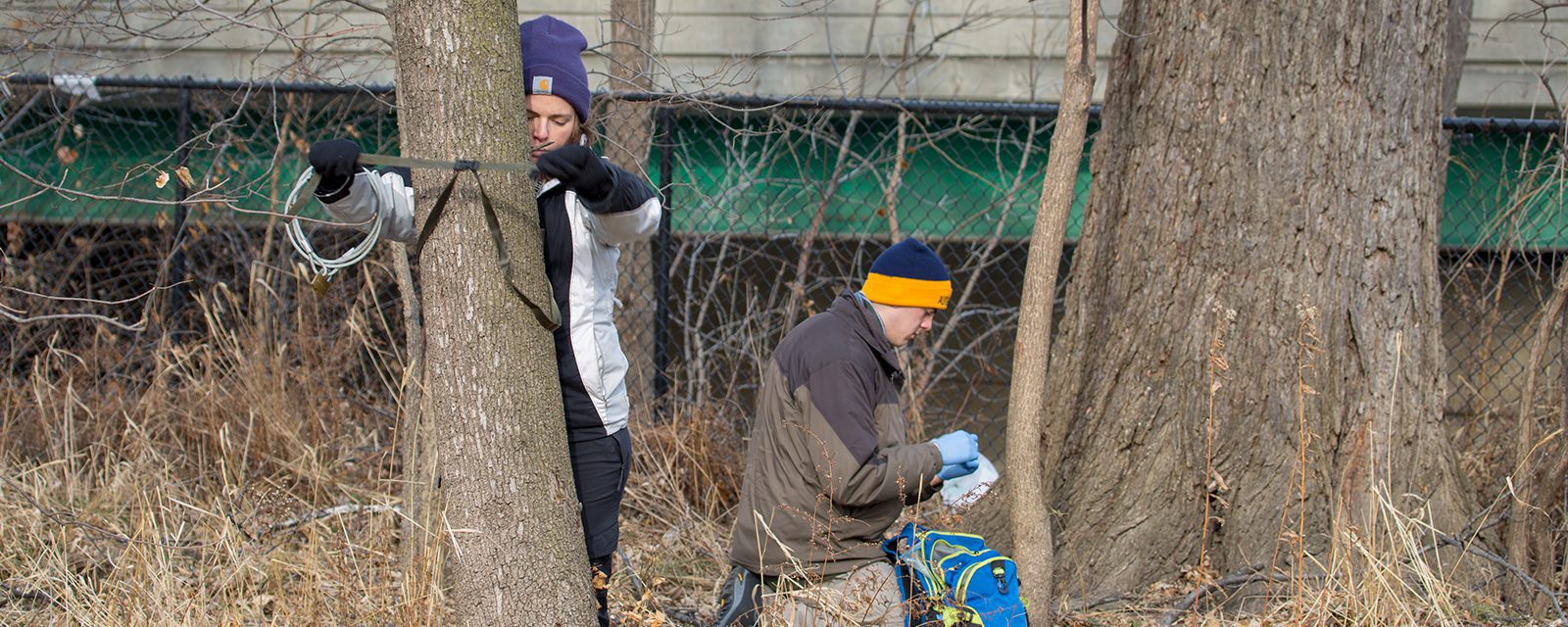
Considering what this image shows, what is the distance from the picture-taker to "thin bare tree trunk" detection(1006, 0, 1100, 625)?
3400 millimetres

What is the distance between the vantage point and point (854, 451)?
297 centimetres

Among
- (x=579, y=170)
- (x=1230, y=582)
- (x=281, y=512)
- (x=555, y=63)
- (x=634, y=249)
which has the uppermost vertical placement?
(x=555, y=63)

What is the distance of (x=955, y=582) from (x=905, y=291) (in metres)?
0.75

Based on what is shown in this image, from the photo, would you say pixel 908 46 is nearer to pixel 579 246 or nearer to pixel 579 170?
pixel 579 246

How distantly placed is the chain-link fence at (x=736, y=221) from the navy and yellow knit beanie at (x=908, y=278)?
168 cm

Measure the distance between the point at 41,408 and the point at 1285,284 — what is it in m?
4.54

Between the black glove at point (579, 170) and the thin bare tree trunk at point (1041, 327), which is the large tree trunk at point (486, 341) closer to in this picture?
the black glove at point (579, 170)

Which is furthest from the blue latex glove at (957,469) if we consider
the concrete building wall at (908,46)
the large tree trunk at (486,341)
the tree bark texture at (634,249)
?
the concrete building wall at (908,46)

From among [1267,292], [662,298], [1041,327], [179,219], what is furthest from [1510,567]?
[179,219]

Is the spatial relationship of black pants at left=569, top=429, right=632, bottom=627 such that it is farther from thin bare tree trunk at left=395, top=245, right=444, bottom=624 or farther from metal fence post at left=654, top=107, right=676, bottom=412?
metal fence post at left=654, top=107, right=676, bottom=412

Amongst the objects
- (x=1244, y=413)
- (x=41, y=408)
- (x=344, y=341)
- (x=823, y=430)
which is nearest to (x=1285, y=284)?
(x=1244, y=413)

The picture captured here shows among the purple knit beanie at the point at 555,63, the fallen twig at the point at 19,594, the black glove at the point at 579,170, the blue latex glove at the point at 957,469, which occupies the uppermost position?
the purple knit beanie at the point at 555,63

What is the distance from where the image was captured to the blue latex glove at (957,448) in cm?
322

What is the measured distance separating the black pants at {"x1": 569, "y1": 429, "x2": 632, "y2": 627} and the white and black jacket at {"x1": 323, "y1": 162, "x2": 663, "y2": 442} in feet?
0.11
